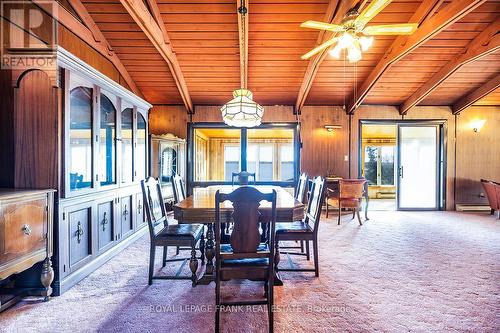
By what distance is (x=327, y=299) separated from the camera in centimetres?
242

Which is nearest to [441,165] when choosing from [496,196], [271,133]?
[496,196]

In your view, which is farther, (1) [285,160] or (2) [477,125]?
(1) [285,160]

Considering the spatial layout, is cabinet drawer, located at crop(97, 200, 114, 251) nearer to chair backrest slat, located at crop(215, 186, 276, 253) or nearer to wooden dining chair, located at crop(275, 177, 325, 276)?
chair backrest slat, located at crop(215, 186, 276, 253)

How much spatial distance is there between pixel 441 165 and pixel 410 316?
5.84 meters

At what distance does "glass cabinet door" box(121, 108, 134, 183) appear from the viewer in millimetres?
3807

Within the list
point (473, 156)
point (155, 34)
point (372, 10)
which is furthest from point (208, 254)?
point (473, 156)

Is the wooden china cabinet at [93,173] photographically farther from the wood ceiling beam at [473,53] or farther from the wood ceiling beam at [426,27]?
the wood ceiling beam at [473,53]

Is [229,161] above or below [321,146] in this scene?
below

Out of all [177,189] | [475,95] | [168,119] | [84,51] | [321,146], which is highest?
[84,51]

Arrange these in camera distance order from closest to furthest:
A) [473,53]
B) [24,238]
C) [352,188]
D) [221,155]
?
[24,238], [473,53], [352,188], [221,155]

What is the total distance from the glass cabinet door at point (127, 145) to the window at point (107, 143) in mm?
268

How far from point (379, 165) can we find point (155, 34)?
843 cm

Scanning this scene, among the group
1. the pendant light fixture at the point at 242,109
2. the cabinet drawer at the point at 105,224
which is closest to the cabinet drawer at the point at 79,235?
the cabinet drawer at the point at 105,224

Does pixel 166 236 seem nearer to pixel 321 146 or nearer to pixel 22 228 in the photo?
pixel 22 228
